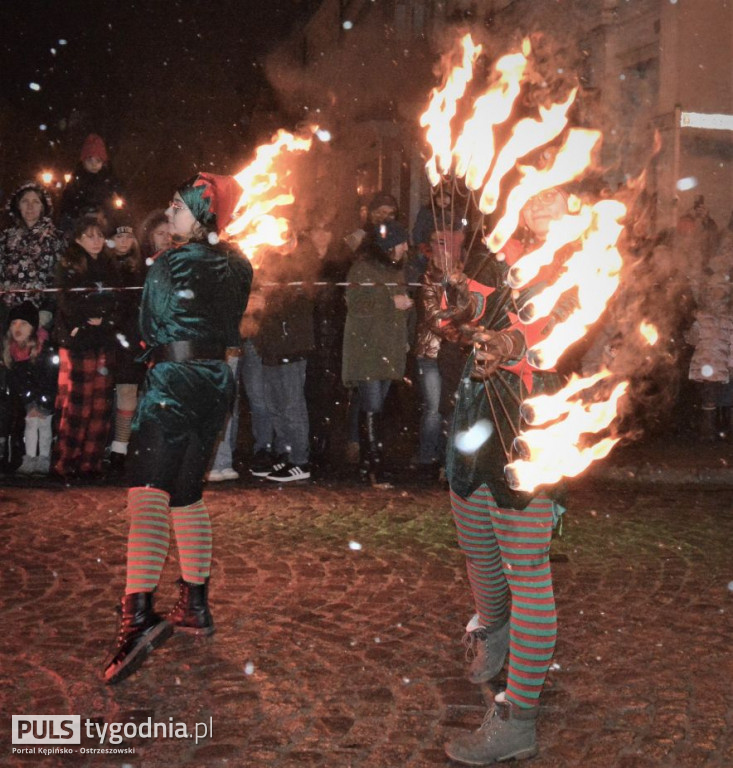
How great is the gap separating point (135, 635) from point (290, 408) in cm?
481

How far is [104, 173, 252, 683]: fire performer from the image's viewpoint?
507 centimetres

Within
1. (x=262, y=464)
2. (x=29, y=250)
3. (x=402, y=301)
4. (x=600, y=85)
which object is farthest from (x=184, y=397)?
(x=600, y=85)

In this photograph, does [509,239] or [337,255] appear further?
[337,255]

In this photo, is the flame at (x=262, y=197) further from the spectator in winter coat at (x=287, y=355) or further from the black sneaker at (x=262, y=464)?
the black sneaker at (x=262, y=464)

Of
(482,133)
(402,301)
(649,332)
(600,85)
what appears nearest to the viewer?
(482,133)

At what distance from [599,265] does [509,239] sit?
406 mm

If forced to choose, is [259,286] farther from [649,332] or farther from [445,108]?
[445,108]

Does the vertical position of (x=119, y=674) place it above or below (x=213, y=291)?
below

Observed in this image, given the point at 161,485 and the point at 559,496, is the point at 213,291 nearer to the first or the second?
the point at 161,485

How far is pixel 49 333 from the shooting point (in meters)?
9.60

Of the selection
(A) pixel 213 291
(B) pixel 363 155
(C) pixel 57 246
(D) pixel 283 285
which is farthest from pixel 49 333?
(B) pixel 363 155

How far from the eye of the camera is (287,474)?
30.8 feet

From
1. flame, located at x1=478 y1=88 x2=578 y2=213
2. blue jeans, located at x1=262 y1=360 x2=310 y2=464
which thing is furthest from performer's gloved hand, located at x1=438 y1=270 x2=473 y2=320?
blue jeans, located at x1=262 y1=360 x2=310 y2=464

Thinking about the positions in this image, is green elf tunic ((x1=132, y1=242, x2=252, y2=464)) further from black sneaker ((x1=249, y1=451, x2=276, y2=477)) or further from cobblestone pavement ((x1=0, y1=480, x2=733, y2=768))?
black sneaker ((x1=249, y1=451, x2=276, y2=477))
